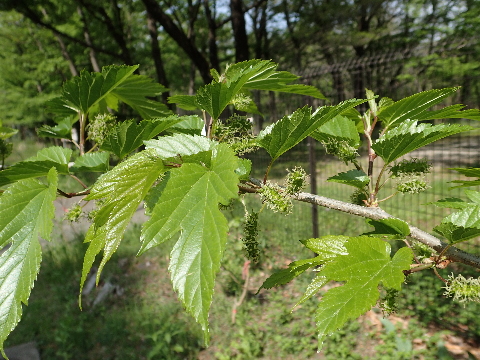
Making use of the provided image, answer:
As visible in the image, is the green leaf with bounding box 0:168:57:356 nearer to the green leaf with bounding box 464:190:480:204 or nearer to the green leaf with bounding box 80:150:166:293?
A: the green leaf with bounding box 80:150:166:293

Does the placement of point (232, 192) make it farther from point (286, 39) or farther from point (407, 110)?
point (286, 39)

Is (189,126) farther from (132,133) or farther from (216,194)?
(216,194)

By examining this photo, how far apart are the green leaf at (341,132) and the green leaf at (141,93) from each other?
0.35m

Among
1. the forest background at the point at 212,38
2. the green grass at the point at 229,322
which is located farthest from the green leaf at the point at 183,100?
the forest background at the point at 212,38

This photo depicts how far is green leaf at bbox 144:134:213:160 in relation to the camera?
51cm

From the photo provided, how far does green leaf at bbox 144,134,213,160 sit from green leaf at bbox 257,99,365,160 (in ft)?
0.30

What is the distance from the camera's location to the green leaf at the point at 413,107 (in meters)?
0.57

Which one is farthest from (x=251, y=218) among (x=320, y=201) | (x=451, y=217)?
(x=451, y=217)

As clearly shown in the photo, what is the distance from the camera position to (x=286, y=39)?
1112cm

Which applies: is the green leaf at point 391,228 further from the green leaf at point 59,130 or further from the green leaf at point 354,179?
the green leaf at point 59,130

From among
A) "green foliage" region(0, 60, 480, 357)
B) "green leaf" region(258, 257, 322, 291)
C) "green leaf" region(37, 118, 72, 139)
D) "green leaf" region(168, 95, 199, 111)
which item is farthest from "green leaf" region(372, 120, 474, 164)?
"green leaf" region(37, 118, 72, 139)

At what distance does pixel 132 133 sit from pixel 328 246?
14.2 inches

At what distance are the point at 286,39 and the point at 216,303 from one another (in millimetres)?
9989

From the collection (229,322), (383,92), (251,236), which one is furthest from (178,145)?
(383,92)
